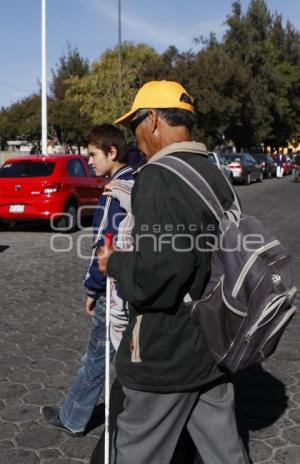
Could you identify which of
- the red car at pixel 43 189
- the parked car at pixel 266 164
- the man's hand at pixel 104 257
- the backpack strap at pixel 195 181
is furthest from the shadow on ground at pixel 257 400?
the parked car at pixel 266 164

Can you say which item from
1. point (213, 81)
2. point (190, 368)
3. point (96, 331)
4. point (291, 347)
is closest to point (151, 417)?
point (190, 368)

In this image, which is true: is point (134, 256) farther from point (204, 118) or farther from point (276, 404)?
point (204, 118)

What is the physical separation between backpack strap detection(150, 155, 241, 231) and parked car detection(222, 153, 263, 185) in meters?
27.0

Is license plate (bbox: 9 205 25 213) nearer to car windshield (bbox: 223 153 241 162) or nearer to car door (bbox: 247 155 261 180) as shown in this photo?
car windshield (bbox: 223 153 241 162)

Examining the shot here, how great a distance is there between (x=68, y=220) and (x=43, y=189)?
854 mm

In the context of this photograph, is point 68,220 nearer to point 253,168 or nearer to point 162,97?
point 162,97

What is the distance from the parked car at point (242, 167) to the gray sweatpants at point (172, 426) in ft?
88.4

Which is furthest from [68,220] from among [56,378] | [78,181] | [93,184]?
[56,378]

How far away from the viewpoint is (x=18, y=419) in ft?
12.6

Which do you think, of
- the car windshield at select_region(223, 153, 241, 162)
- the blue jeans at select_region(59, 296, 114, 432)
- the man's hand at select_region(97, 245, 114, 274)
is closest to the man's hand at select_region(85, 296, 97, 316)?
the blue jeans at select_region(59, 296, 114, 432)

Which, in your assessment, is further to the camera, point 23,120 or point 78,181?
point 23,120

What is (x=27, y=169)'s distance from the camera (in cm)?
1290

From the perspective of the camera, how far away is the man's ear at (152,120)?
2279 mm

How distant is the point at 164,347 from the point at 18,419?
6.69ft
